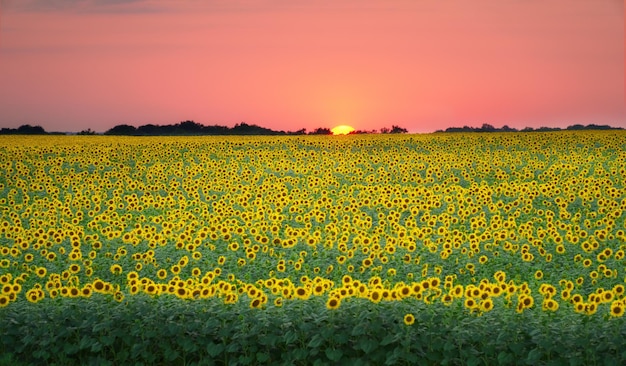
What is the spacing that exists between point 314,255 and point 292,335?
21.5 feet

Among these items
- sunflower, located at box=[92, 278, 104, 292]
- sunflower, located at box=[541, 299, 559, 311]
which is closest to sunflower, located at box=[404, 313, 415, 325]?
sunflower, located at box=[541, 299, 559, 311]

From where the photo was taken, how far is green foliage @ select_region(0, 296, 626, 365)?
10305 millimetres

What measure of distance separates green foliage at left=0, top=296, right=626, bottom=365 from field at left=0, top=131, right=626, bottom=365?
3 centimetres

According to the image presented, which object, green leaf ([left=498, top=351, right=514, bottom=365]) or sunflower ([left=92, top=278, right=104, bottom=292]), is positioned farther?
sunflower ([left=92, top=278, right=104, bottom=292])

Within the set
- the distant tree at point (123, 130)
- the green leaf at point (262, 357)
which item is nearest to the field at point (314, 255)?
the green leaf at point (262, 357)

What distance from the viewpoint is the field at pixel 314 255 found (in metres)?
10.6

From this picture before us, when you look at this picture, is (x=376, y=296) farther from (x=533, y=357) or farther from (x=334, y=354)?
(x=533, y=357)

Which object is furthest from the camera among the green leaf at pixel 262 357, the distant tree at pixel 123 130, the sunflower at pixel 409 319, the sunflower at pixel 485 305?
the distant tree at pixel 123 130

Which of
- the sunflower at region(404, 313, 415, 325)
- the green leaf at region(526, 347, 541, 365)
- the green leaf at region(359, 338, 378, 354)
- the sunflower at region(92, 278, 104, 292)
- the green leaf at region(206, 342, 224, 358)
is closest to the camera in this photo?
the green leaf at region(526, 347, 541, 365)

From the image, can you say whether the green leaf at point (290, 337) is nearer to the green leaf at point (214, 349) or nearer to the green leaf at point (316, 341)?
the green leaf at point (316, 341)

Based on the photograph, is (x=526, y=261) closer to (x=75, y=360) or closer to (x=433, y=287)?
(x=433, y=287)

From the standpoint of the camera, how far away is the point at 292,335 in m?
10.6

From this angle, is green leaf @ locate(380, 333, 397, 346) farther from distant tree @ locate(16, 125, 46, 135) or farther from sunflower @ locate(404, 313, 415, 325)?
distant tree @ locate(16, 125, 46, 135)

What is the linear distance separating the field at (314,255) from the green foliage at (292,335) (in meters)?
0.03
